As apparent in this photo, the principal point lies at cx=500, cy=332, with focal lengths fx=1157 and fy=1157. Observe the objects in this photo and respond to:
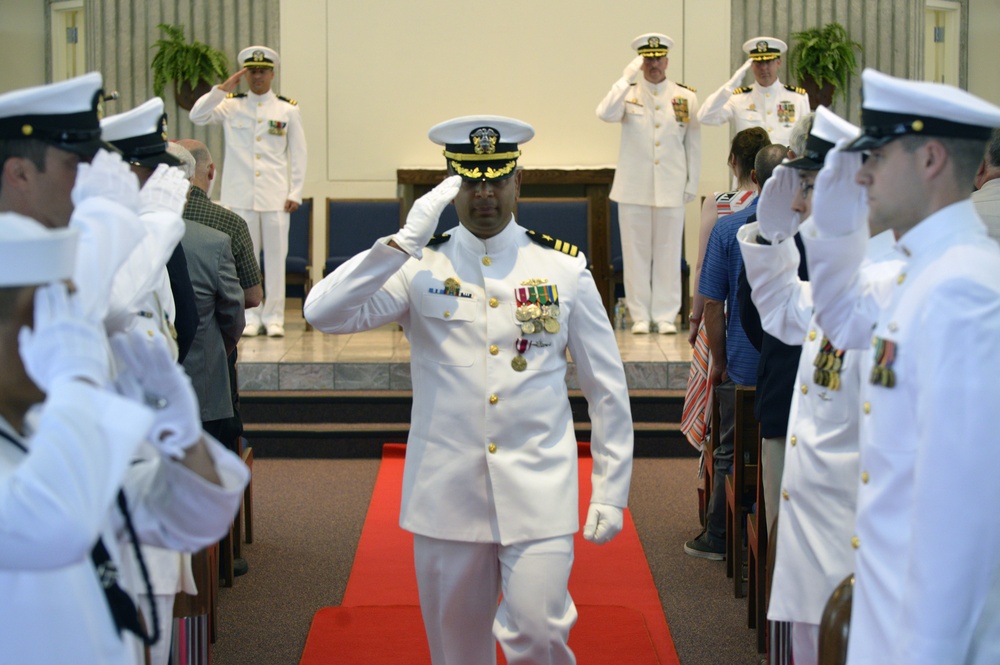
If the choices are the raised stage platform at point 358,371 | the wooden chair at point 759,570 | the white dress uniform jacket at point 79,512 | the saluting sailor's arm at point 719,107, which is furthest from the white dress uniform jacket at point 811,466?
the saluting sailor's arm at point 719,107

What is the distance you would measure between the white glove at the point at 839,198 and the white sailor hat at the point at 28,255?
1.28 meters

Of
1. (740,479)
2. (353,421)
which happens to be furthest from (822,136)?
(353,421)

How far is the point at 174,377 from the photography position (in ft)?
5.00

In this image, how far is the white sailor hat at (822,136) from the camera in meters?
2.24

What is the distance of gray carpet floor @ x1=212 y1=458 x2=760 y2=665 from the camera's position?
3.75 meters

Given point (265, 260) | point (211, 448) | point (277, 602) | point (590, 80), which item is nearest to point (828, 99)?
point (590, 80)

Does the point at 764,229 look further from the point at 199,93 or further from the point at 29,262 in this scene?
the point at 199,93

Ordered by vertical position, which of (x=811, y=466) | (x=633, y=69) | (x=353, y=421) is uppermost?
(x=633, y=69)

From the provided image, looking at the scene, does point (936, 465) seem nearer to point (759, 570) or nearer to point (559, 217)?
point (759, 570)

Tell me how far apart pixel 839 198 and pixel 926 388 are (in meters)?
0.48

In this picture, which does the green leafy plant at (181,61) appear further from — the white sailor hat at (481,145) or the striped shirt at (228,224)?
the white sailor hat at (481,145)

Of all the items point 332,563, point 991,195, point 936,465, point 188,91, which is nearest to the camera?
point 936,465

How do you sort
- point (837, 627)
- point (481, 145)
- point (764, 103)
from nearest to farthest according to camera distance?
1. point (837, 627)
2. point (481, 145)
3. point (764, 103)

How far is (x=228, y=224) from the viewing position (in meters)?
4.20
